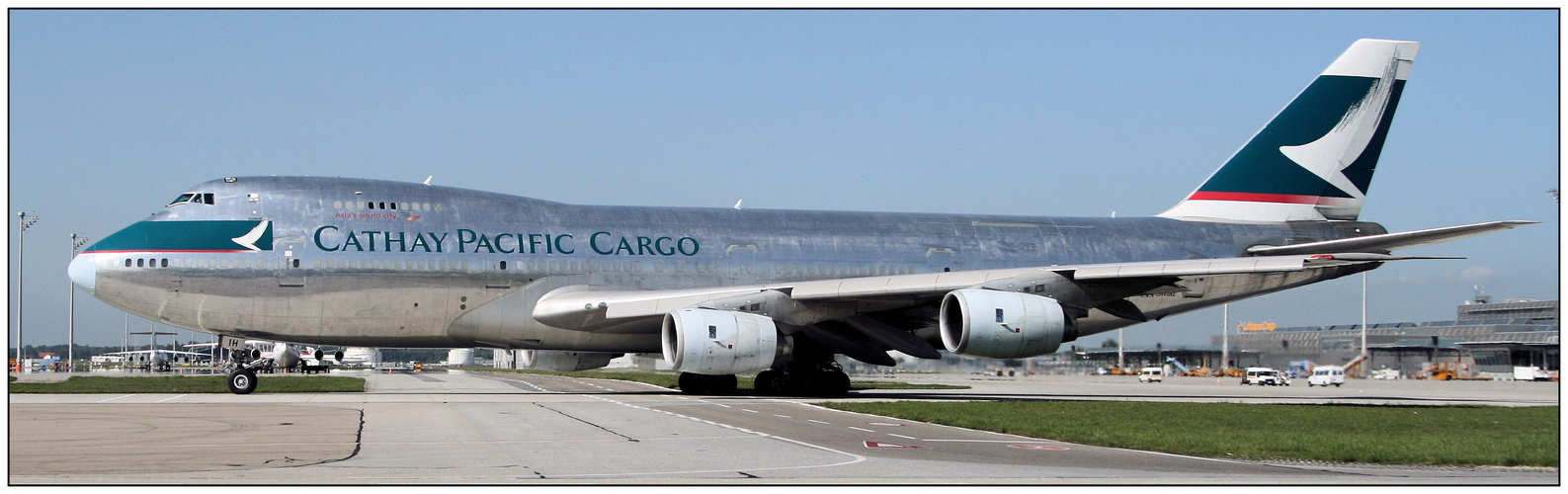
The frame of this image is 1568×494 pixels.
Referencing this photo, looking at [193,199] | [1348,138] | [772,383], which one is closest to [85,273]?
[193,199]

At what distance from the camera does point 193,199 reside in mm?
23594

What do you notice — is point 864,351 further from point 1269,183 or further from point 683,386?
point 1269,183

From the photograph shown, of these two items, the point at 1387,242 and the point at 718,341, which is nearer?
the point at 718,341

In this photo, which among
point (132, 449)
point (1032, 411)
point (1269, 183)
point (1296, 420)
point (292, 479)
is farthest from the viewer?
point (1269, 183)

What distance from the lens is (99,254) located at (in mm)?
22875

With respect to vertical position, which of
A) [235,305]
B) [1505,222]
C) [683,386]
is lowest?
[683,386]

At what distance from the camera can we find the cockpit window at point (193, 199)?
925 inches

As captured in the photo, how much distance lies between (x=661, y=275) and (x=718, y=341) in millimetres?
4157

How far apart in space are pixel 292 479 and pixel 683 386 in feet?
59.0

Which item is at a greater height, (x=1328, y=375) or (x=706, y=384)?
(x=706, y=384)

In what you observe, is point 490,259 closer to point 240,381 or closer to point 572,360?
point 572,360

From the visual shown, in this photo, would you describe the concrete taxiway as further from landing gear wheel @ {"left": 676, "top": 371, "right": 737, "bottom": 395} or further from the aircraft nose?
landing gear wheel @ {"left": 676, "top": 371, "right": 737, "bottom": 395}

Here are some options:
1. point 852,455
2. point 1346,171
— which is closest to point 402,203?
point 852,455

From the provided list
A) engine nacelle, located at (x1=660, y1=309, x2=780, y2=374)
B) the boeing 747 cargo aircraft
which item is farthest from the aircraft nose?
engine nacelle, located at (x1=660, y1=309, x2=780, y2=374)
